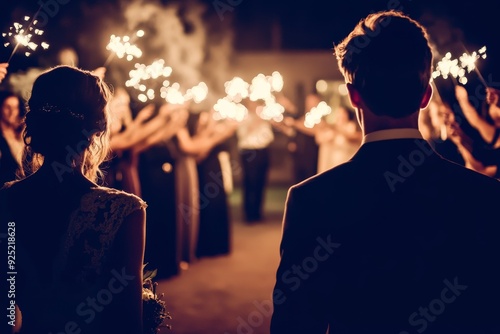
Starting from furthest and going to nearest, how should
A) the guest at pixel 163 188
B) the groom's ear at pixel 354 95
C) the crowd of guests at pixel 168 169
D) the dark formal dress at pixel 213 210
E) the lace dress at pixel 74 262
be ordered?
the dark formal dress at pixel 213 210
the guest at pixel 163 188
the crowd of guests at pixel 168 169
the lace dress at pixel 74 262
the groom's ear at pixel 354 95

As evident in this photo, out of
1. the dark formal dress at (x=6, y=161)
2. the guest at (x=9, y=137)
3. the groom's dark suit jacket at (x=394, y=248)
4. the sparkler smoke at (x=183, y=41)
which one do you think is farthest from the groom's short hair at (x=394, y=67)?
the sparkler smoke at (x=183, y=41)

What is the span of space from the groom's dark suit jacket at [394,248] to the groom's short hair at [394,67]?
0.13 metres

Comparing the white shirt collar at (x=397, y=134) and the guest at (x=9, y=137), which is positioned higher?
the white shirt collar at (x=397, y=134)


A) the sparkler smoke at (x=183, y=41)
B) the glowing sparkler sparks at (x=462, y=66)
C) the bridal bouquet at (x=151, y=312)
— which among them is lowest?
the bridal bouquet at (x=151, y=312)

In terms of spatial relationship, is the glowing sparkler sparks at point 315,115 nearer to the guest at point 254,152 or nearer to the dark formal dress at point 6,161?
the guest at point 254,152

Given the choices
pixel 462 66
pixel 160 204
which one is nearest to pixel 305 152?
pixel 160 204

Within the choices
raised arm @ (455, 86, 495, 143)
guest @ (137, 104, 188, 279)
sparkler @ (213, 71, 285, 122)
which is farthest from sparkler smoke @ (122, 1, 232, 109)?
raised arm @ (455, 86, 495, 143)

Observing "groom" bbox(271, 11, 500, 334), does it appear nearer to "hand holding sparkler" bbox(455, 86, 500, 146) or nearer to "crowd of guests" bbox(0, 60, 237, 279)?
"hand holding sparkler" bbox(455, 86, 500, 146)

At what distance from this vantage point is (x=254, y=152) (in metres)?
10.4

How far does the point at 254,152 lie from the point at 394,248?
8.94 meters

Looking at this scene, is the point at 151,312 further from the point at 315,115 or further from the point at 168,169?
the point at 315,115

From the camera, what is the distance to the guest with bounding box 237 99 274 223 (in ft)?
34.3

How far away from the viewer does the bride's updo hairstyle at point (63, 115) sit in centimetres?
209

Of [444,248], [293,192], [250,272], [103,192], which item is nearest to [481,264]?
[444,248]
